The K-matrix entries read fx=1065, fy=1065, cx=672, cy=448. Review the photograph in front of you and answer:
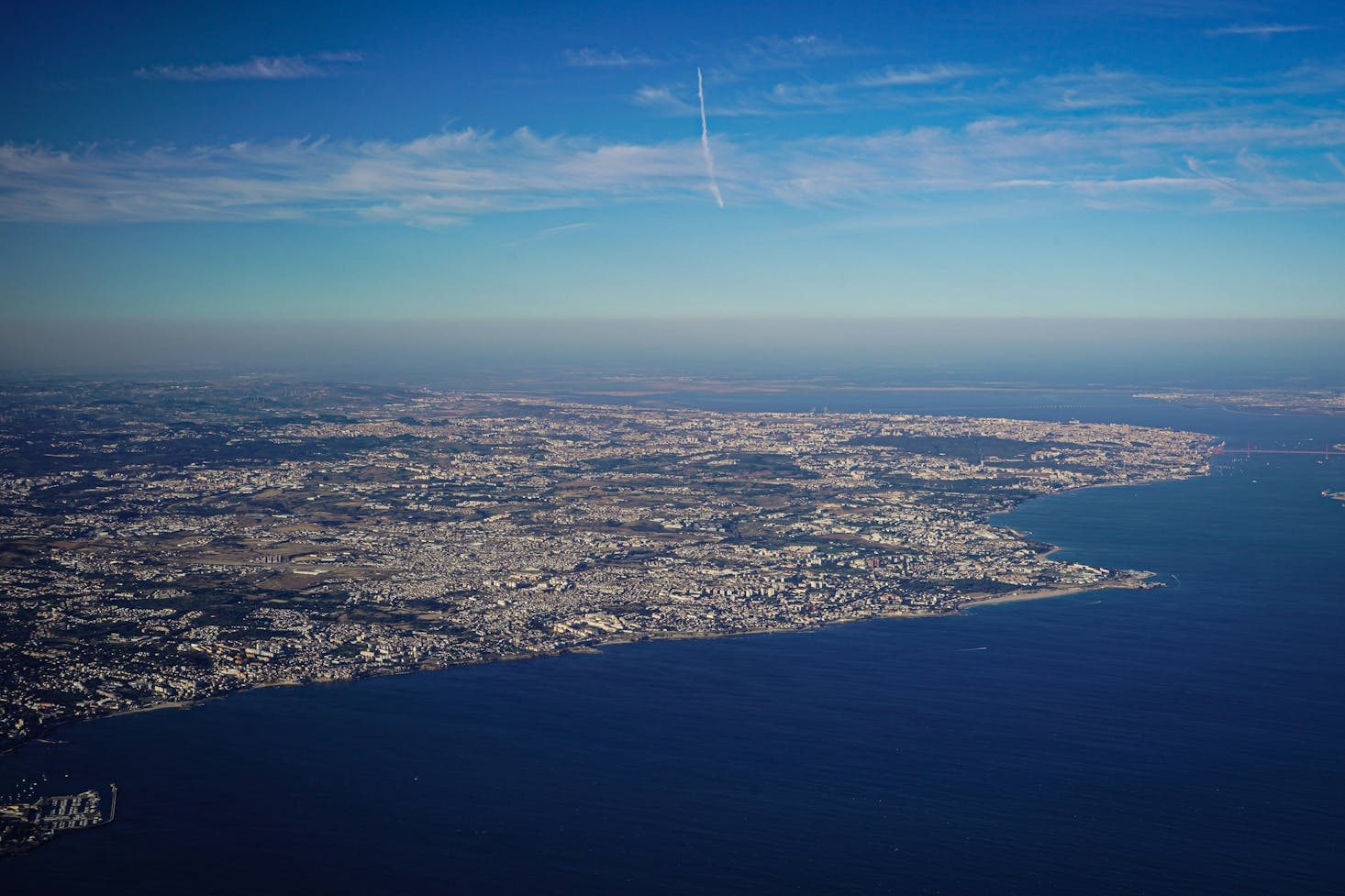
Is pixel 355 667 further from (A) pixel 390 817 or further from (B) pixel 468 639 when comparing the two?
(A) pixel 390 817

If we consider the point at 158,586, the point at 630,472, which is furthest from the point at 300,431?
the point at 158,586

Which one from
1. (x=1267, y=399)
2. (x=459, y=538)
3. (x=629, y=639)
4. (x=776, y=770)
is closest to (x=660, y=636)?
(x=629, y=639)

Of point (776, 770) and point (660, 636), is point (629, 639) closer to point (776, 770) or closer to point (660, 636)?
point (660, 636)

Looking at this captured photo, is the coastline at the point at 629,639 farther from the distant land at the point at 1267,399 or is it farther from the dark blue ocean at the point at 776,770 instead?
the distant land at the point at 1267,399

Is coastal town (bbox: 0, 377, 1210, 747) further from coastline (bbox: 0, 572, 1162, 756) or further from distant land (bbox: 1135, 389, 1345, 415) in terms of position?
distant land (bbox: 1135, 389, 1345, 415)

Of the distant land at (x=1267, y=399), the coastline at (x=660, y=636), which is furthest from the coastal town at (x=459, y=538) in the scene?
the distant land at (x=1267, y=399)
